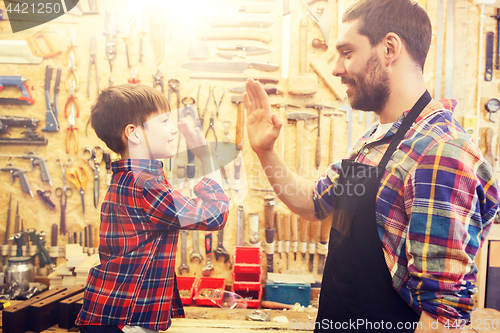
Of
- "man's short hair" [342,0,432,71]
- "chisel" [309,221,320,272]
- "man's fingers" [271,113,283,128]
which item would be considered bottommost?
"chisel" [309,221,320,272]

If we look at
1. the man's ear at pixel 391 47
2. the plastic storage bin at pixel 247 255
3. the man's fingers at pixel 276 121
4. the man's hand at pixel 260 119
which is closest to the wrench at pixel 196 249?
the plastic storage bin at pixel 247 255

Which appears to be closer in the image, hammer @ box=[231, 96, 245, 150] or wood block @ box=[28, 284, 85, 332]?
wood block @ box=[28, 284, 85, 332]

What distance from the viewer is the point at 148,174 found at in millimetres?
1199

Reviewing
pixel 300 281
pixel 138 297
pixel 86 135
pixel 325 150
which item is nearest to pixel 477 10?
pixel 325 150

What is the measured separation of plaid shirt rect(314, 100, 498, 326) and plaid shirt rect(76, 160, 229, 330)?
2.24 feet

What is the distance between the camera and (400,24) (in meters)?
1.02

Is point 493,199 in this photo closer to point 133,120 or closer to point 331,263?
point 331,263

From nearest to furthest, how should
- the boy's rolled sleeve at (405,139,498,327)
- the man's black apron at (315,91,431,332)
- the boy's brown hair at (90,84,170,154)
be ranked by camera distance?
1. the boy's rolled sleeve at (405,139,498,327)
2. the man's black apron at (315,91,431,332)
3. the boy's brown hair at (90,84,170,154)

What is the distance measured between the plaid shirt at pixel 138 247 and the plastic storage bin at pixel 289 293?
1.49 metres

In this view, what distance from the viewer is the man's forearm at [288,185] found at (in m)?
1.28

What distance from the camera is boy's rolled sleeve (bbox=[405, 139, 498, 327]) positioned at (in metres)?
0.77

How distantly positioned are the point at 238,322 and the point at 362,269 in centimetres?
134

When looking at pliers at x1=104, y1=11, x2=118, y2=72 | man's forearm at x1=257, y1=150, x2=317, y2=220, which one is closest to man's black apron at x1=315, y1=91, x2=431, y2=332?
man's forearm at x1=257, y1=150, x2=317, y2=220

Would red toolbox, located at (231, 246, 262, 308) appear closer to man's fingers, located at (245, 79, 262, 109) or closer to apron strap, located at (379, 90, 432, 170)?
man's fingers, located at (245, 79, 262, 109)
